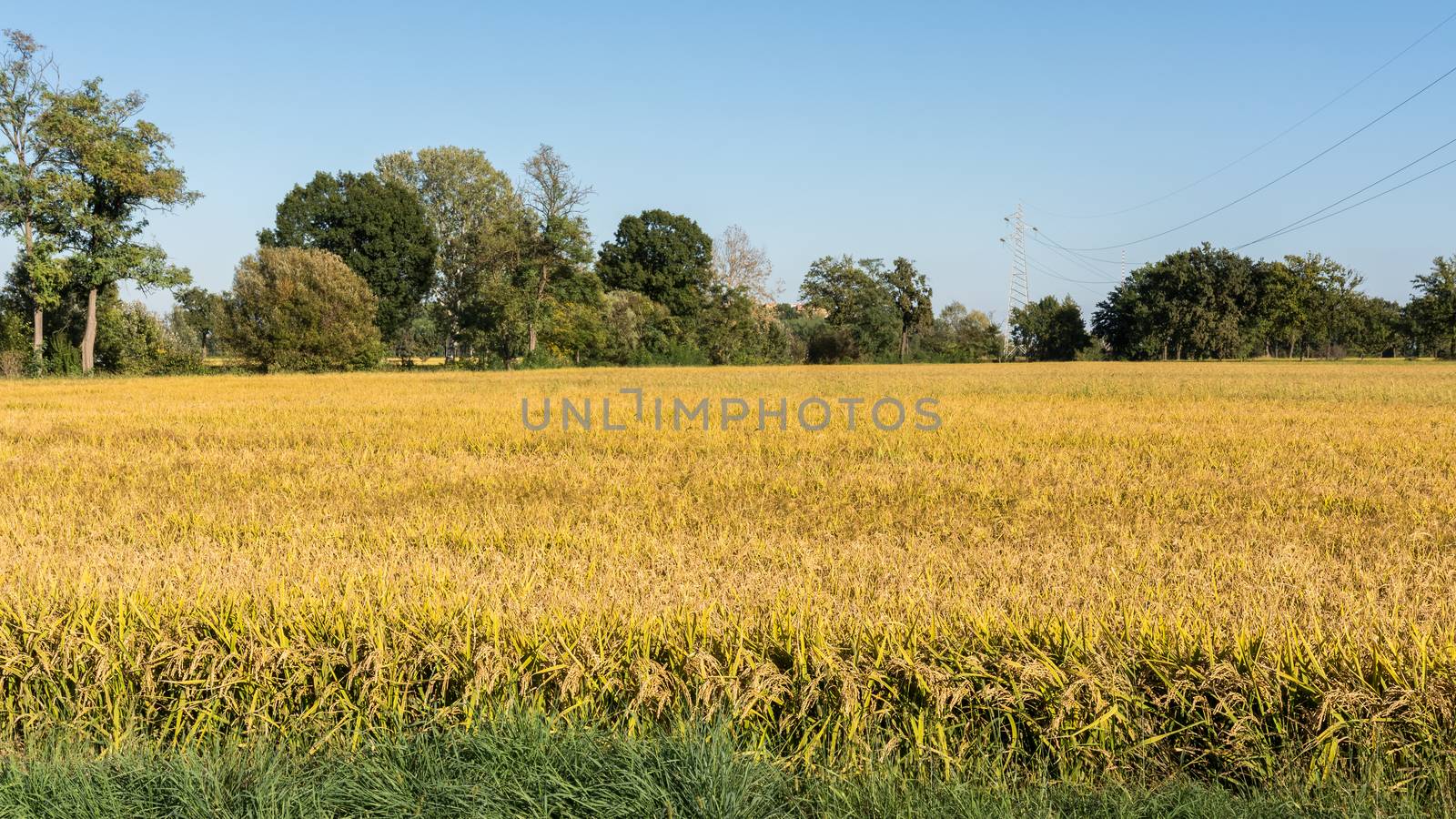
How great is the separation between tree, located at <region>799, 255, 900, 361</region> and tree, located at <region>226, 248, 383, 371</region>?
38.0 meters

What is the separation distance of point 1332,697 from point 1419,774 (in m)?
0.30

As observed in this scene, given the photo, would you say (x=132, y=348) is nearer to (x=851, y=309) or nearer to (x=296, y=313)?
(x=296, y=313)

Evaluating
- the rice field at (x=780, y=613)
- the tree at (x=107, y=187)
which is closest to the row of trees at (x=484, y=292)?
the tree at (x=107, y=187)

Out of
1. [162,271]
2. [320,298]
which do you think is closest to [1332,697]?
[162,271]

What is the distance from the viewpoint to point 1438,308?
2803 inches

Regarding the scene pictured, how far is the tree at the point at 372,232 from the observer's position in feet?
182

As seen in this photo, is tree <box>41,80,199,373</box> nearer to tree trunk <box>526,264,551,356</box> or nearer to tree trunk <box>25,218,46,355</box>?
tree trunk <box>25,218,46,355</box>

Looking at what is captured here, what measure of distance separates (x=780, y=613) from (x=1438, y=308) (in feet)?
303

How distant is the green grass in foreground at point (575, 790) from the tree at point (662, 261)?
64410 mm

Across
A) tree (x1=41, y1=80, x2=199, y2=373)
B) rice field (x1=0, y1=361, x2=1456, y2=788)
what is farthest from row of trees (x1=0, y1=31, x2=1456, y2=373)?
rice field (x1=0, y1=361, x2=1456, y2=788)

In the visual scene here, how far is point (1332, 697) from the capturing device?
2.61 m

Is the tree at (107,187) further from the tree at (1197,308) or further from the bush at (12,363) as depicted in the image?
the tree at (1197,308)

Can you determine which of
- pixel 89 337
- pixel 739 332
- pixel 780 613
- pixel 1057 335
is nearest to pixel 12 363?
pixel 89 337

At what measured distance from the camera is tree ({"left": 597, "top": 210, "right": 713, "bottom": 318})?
6719cm
